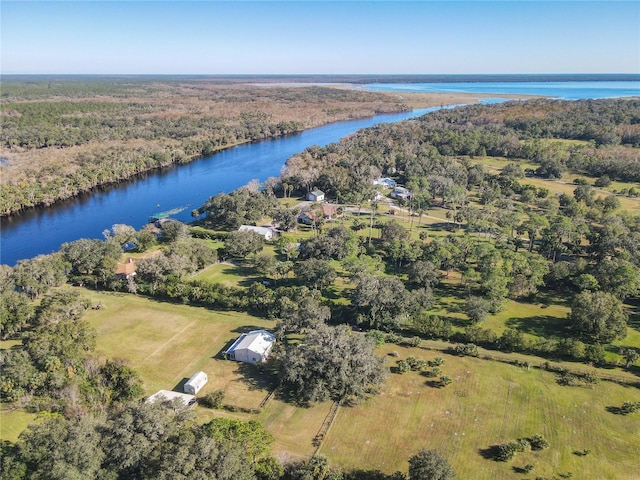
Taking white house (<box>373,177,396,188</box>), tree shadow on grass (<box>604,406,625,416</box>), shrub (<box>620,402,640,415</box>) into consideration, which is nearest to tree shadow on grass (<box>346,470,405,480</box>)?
tree shadow on grass (<box>604,406,625,416</box>)

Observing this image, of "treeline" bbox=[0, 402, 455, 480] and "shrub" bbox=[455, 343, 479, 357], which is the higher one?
"treeline" bbox=[0, 402, 455, 480]

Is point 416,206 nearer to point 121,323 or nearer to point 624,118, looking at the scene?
point 121,323

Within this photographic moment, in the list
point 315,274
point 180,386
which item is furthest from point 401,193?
point 180,386

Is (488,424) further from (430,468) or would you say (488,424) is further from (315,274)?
(315,274)

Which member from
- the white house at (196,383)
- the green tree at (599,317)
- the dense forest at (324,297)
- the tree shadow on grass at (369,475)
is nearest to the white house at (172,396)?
the white house at (196,383)

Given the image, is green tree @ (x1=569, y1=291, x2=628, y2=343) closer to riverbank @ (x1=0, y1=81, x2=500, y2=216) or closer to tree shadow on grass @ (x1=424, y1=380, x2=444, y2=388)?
tree shadow on grass @ (x1=424, y1=380, x2=444, y2=388)

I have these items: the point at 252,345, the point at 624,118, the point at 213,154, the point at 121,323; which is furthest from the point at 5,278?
the point at 624,118
